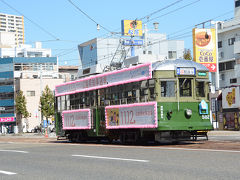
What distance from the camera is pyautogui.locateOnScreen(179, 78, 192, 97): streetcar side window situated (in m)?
20.0

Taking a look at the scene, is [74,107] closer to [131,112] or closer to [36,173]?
[131,112]

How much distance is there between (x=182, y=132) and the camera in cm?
1995

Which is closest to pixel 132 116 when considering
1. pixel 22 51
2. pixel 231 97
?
pixel 231 97

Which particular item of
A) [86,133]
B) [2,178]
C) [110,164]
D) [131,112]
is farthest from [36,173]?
[86,133]

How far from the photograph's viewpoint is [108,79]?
74.7 feet

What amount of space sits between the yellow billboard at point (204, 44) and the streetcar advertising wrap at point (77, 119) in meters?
23.4

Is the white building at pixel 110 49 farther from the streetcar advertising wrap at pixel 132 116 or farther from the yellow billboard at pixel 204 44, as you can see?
the streetcar advertising wrap at pixel 132 116

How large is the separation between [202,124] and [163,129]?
5.92ft

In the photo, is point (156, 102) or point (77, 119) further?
point (77, 119)

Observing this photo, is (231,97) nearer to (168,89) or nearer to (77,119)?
(77,119)

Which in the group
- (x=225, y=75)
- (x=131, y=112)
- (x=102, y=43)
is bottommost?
(x=131, y=112)

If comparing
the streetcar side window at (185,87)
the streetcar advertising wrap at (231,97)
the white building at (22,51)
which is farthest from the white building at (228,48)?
the white building at (22,51)

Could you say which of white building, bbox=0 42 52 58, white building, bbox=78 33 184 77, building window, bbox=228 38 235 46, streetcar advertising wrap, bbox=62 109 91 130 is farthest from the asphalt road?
white building, bbox=0 42 52 58

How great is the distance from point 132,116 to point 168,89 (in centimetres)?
215
